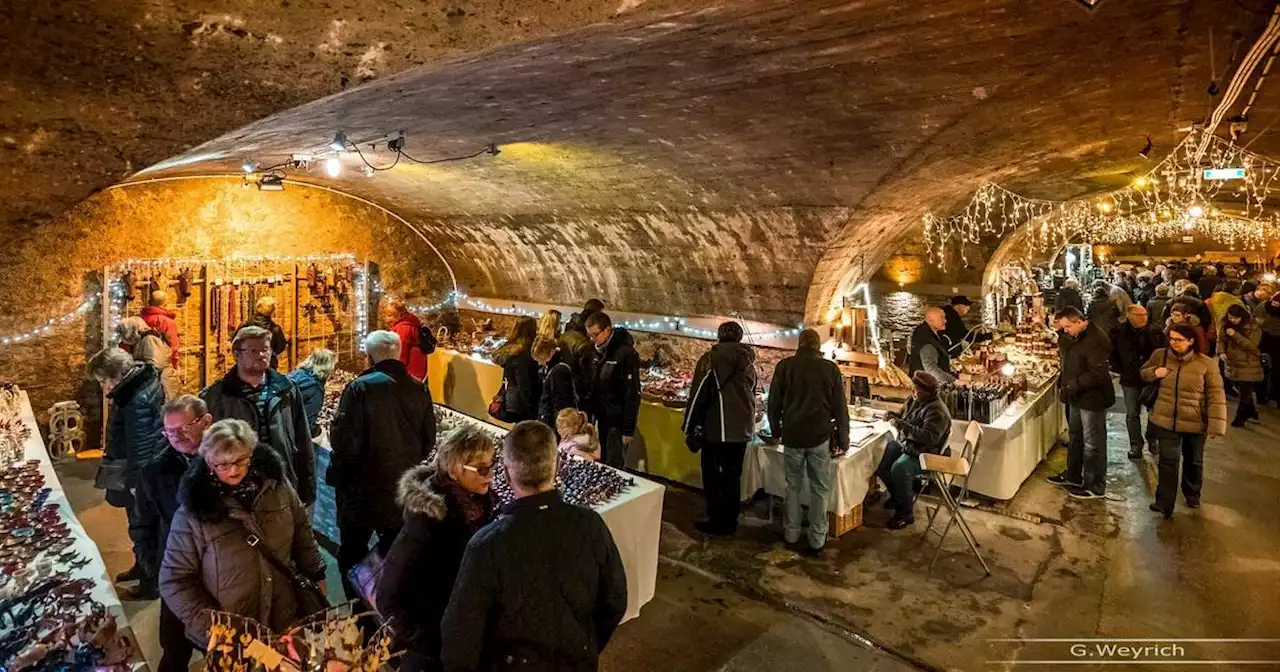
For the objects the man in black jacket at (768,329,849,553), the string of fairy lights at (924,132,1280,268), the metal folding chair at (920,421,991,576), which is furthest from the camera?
the string of fairy lights at (924,132,1280,268)

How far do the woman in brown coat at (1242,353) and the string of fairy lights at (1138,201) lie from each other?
1539 mm

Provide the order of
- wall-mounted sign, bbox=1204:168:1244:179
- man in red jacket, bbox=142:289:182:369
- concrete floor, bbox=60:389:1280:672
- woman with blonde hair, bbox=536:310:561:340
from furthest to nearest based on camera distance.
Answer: man in red jacket, bbox=142:289:182:369 < wall-mounted sign, bbox=1204:168:1244:179 < woman with blonde hair, bbox=536:310:561:340 < concrete floor, bbox=60:389:1280:672

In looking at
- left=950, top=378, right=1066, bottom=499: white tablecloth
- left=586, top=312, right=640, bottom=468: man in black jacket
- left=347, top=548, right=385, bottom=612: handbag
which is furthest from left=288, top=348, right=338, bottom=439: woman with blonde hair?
left=950, top=378, right=1066, bottom=499: white tablecloth

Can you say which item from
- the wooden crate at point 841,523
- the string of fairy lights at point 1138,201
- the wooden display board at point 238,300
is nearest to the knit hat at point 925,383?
the wooden crate at point 841,523

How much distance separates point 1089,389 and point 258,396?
20.7ft

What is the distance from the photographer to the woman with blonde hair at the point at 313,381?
16.9 feet

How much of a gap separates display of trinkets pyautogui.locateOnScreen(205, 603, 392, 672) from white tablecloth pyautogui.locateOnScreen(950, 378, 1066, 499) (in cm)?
488

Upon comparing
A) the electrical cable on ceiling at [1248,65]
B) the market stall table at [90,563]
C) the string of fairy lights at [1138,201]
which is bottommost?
the market stall table at [90,563]

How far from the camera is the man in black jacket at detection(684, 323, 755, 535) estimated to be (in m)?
5.28

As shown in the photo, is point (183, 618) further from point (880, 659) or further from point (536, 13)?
point (880, 659)

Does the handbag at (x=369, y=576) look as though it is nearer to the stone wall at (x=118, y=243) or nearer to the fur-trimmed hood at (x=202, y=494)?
the fur-trimmed hood at (x=202, y=494)

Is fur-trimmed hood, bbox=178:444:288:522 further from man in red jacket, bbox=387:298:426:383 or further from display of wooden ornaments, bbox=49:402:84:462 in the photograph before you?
display of wooden ornaments, bbox=49:402:84:462

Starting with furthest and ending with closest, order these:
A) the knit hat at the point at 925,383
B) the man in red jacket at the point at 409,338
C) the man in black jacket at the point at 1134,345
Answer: the man in red jacket at the point at 409,338 < the man in black jacket at the point at 1134,345 < the knit hat at the point at 925,383

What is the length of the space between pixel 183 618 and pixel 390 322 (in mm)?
5901
